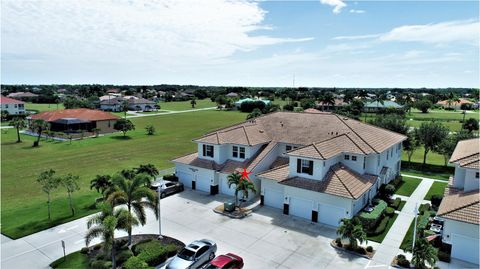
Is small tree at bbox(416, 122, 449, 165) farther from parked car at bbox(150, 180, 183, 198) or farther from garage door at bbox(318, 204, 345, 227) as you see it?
parked car at bbox(150, 180, 183, 198)

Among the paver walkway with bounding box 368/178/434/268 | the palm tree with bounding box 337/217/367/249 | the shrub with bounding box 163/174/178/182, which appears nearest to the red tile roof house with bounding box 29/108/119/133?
the shrub with bounding box 163/174/178/182

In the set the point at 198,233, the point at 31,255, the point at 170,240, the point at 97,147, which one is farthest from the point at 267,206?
the point at 97,147

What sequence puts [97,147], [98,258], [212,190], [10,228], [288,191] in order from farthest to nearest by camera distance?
1. [97,147]
2. [212,190]
3. [288,191]
4. [10,228]
5. [98,258]

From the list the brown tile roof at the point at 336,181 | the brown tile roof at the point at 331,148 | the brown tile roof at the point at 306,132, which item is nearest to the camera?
the brown tile roof at the point at 336,181

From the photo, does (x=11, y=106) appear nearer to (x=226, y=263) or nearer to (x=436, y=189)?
(x=226, y=263)

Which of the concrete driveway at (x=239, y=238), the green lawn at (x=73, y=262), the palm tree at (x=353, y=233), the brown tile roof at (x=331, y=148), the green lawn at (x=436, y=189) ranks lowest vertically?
the green lawn at (x=73, y=262)

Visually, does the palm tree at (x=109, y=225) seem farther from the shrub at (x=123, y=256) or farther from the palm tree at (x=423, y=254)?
the palm tree at (x=423, y=254)

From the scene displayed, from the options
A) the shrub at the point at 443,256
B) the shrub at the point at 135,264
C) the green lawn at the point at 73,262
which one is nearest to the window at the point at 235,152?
the shrub at the point at 135,264

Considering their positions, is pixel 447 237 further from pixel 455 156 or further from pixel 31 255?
pixel 31 255
